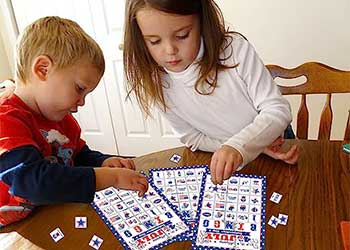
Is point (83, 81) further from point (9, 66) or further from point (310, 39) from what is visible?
point (9, 66)

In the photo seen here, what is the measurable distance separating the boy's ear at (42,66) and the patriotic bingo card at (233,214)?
46 centimetres

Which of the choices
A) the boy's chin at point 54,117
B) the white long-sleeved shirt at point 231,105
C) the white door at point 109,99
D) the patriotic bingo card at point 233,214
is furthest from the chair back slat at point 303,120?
the white door at point 109,99

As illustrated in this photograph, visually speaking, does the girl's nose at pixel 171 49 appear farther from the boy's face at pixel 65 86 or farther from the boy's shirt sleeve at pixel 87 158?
the boy's shirt sleeve at pixel 87 158

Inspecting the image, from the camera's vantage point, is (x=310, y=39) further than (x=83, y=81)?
Yes

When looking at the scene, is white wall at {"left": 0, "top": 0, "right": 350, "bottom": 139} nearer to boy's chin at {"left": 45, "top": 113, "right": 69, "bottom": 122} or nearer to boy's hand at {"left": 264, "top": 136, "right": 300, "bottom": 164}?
boy's hand at {"left": 264, "top": 136, "right": 300, "bottom": 164}

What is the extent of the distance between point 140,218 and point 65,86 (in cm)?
35

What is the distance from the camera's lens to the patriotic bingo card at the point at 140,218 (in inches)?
33.3

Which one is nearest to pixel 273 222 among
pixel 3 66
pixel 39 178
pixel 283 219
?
pixel 283 219

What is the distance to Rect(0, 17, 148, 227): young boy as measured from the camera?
836 millimetres

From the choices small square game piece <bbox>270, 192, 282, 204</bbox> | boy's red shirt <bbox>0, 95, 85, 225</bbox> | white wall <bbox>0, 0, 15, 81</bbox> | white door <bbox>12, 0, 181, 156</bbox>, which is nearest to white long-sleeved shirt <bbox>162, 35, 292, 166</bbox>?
small square game piece <bbox>270, 192, 282, 204</bbox>

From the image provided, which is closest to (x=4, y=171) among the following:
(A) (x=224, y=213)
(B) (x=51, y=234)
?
(B) (x=51, y=234)

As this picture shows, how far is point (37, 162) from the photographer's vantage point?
84cm

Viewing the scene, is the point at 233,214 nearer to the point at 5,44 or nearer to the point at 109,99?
the point at 109,99

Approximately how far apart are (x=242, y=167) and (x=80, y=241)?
1.43 ft
